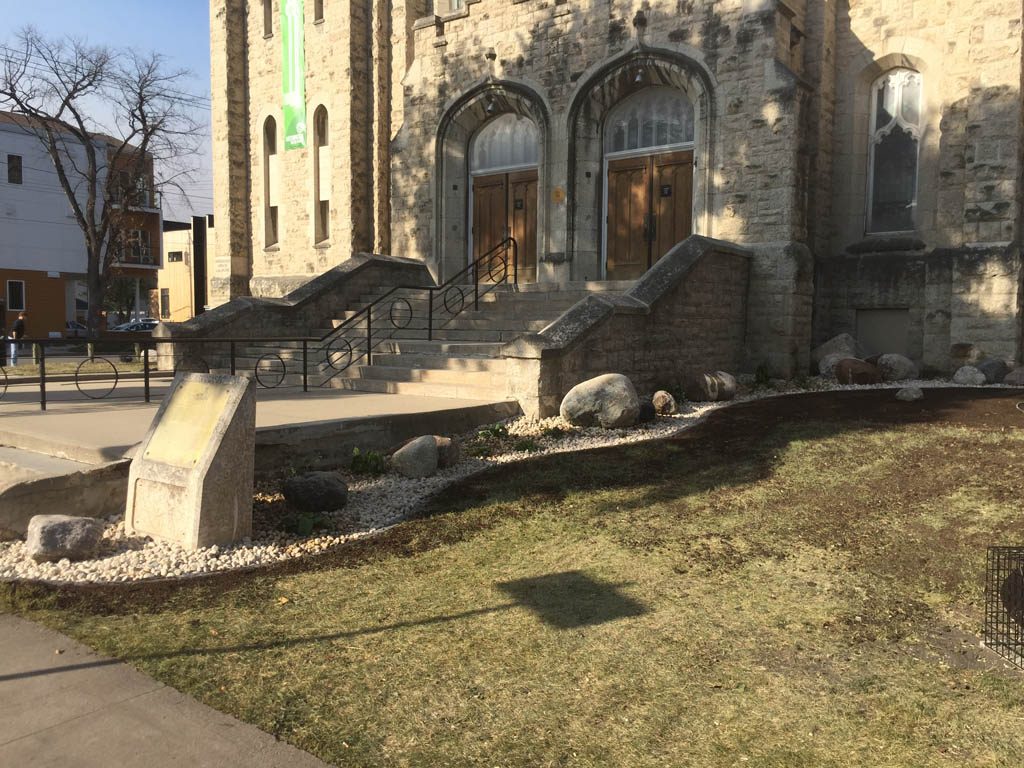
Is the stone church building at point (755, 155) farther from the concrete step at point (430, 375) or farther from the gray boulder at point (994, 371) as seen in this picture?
the concrete step at point (430, 375)

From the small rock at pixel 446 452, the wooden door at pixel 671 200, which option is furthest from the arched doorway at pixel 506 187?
the small rock at pixel 446 452

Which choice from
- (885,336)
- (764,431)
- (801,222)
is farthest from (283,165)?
(764,431)

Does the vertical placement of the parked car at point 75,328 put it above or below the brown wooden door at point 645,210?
below

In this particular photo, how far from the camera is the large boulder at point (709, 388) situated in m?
11.1

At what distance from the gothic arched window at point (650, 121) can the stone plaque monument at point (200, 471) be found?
11.2 metres

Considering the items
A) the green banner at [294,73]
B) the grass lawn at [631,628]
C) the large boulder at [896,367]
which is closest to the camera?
the grass lawn at [631,628]

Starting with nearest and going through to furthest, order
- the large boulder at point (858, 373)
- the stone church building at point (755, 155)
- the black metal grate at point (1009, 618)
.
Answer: the black metal grate at point (1009, 618) → the large boulder at point (858, 373) → the stone church building at point (755, 155)

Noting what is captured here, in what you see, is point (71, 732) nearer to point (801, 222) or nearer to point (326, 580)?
point (326, 580)

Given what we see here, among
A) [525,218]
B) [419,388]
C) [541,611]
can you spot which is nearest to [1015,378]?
[419,388]

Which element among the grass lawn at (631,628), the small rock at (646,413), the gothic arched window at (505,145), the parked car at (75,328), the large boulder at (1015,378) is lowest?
the grass lawn at (631,628)

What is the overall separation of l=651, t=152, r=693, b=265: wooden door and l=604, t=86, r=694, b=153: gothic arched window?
0.37m

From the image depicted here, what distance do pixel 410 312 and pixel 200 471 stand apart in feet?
29.4

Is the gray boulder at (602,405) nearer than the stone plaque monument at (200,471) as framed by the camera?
No

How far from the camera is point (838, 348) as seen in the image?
1388 cm
